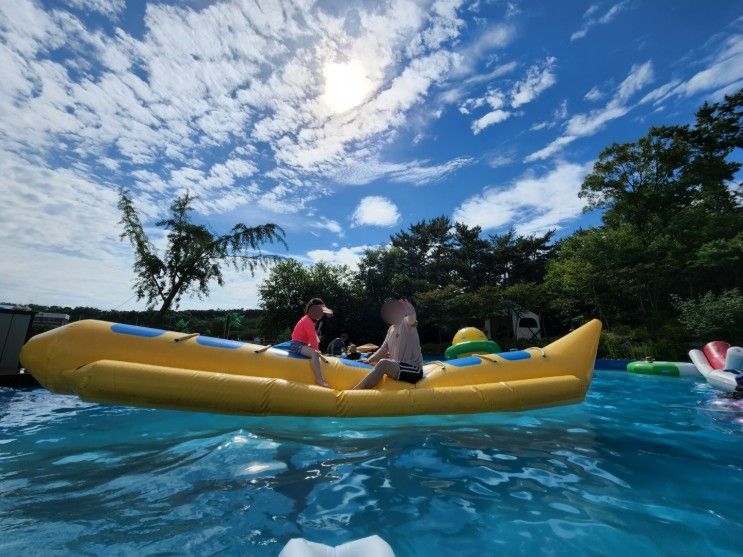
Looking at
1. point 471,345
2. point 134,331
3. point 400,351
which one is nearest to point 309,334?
point 400,351

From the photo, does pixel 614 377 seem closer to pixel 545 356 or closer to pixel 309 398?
pixel 545 356

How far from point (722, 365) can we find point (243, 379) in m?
9.22

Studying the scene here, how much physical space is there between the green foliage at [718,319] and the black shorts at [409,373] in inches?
461

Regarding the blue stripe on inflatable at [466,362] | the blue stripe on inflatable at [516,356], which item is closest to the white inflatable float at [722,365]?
the blue stripe on inflatable at [516,356]

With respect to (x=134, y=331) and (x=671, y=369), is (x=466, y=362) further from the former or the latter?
(x=671, y=369)

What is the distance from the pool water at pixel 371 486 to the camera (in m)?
1.92

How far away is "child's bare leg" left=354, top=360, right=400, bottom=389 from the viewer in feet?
15.0

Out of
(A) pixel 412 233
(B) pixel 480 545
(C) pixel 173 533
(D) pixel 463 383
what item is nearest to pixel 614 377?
(D) pixel 463 383

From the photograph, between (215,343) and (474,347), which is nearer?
(215,343)

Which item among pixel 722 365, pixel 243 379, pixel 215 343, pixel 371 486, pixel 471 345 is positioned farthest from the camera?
pixel 722 365

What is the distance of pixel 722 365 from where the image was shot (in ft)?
25.7

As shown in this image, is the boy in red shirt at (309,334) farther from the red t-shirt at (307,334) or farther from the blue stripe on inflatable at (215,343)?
the blue stripe on inflatable at (215,343)

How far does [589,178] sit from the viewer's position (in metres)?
18.7

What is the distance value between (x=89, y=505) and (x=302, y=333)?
2.84m
